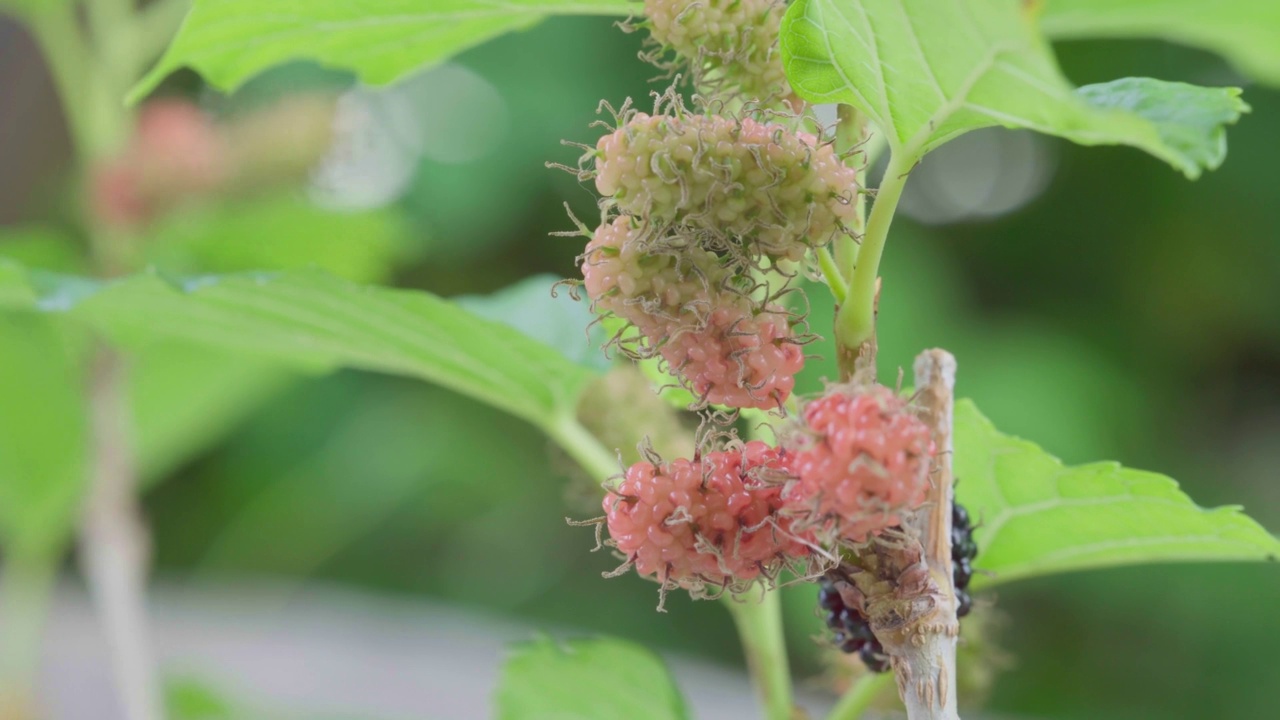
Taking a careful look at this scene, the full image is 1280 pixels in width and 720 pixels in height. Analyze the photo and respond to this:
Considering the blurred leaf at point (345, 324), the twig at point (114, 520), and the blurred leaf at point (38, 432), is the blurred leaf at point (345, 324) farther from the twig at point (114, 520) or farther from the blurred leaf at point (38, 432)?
the blurred leaf at point (38, 432)

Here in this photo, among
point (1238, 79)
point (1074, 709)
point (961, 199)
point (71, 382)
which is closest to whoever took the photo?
point (71, 382)

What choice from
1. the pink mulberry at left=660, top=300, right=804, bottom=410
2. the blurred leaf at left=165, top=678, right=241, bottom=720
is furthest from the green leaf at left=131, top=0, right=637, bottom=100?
the blurred leaf at left=165, top=678, right=241, bottom=720

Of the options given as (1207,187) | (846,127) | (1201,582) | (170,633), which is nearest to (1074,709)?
(1201,582)

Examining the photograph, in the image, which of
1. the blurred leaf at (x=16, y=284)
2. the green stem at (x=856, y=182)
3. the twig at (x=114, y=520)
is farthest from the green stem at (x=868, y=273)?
the twig at (x=114, y=520)

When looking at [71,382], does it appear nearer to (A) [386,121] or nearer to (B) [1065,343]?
(A) [386,121]

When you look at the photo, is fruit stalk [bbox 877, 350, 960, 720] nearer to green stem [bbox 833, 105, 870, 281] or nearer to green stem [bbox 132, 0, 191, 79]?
green stem [bbox 833, 105, 870, 281]

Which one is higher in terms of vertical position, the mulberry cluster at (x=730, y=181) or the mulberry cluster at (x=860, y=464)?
the mulberry cluster at (x=730, y=181)
